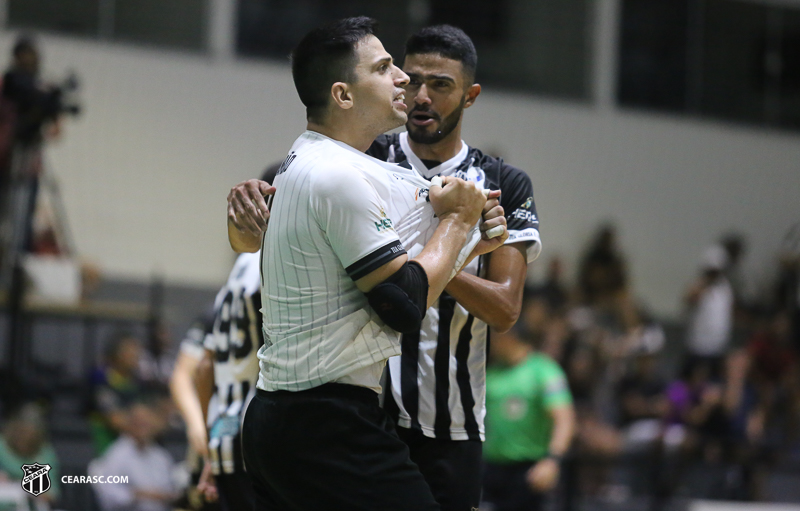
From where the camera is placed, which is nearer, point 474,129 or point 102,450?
point 102,450

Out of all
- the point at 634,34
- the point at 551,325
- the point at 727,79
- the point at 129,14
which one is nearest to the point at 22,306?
the point at 129,14

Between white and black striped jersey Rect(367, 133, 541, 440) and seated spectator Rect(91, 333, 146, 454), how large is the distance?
17.5 ft

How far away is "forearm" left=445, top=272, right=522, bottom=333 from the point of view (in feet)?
9.55

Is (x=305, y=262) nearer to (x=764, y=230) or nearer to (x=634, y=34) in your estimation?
(x=634, y=34)

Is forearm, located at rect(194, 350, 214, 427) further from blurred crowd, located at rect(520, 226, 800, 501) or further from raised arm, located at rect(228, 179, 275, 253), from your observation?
blurred crowd, located at rect(520, 226, 800, 501)

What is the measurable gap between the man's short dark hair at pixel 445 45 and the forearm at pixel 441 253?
2.60ft

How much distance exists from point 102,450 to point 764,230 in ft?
35.7

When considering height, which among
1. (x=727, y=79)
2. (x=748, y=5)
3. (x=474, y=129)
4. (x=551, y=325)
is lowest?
(x=551, y=325)

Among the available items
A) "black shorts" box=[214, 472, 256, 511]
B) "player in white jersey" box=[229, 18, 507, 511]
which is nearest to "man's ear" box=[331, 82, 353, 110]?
"player in white jersey" box=[229, 18, 507, 511]

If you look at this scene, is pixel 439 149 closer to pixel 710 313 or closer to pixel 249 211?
pixel 249 211

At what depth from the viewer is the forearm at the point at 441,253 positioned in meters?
2.53

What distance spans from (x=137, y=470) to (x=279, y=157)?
604 cm

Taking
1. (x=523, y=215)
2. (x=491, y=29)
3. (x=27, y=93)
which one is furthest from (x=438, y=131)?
(x=491, y=29)

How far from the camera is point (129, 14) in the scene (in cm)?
1176
